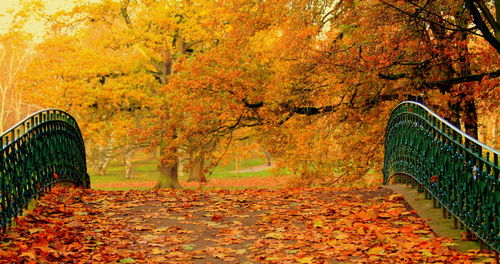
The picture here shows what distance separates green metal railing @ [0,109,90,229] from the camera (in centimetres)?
736

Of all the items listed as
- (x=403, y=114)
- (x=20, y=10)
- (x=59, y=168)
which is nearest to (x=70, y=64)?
(x=20, y=10)

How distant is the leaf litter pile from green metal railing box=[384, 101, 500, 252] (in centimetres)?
42

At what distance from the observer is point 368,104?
16156 millimetres

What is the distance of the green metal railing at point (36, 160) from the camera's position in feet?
24.2

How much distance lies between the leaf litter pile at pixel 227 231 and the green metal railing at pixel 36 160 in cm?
31

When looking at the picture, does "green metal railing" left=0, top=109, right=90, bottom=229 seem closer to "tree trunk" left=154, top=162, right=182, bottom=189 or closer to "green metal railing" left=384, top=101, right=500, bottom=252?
"green metal railing" left=384, top=101, right=500, bottom=252

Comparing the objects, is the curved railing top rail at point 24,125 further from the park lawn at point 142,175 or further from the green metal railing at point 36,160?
the park lawn at point 142,175

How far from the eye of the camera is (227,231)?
795cm

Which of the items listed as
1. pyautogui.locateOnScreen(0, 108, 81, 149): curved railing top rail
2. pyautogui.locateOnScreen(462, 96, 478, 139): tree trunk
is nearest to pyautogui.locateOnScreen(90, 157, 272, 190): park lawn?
pyautogui.locateOnScreen(462, 96, 478, 139): tree trunk

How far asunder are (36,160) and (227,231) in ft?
11.8

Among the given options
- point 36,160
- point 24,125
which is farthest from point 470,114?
point 24,125

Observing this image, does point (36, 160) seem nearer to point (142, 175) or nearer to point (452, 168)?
point (452, 168)

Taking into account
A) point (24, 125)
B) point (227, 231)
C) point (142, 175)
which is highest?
point (24, 125)

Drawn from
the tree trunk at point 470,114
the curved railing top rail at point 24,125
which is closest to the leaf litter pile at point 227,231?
the curved railing top rail at point 24,125
